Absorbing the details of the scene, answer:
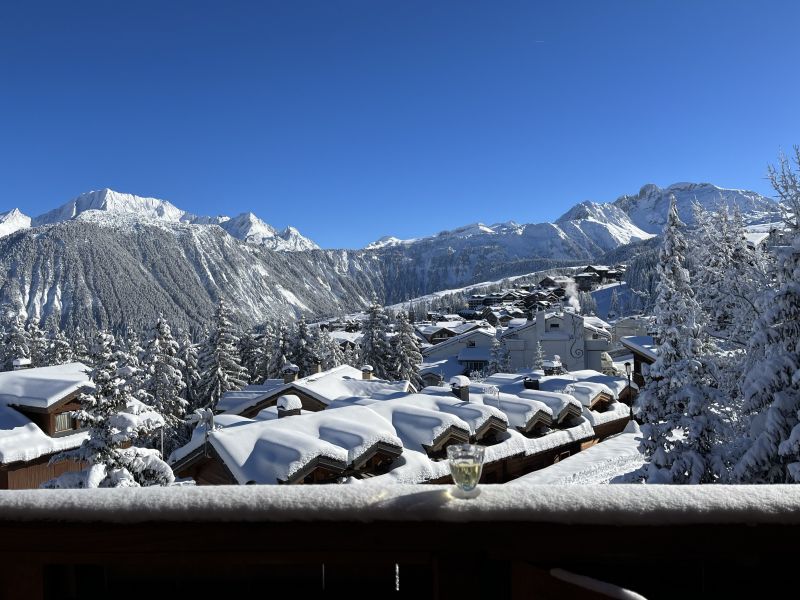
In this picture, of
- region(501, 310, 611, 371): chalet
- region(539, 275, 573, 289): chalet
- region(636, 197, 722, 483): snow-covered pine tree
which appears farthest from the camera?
region(539, 275, 573, 289): chalet

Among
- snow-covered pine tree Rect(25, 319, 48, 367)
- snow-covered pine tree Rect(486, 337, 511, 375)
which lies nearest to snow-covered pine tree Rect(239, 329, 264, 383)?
snow-covered pine tree Rect(25, 319, 48, 367)

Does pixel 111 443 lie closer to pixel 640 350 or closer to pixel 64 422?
pixel 64 422

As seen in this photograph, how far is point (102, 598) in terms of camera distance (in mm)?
1722

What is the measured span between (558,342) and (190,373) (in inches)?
1290

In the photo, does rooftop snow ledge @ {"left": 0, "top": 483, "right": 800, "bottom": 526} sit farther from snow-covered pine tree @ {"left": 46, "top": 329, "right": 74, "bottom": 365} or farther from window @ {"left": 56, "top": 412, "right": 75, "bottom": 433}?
snow-covered pine tree @ {"left": 46, "top": 329, "right": 74, "bottom": 365}

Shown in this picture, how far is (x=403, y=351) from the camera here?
42.5 meters

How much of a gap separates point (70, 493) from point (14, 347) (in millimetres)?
46878

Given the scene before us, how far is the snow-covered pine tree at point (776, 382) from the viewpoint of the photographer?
33.7 ft

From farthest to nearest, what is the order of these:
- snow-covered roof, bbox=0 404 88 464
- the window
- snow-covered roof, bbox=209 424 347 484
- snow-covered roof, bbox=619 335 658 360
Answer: snow-covered roof, bbox=619 335 658 360
the window
snow-covered roof, bbox=0 404 88 464
snow-covered roof, bbox=209 424 347 484

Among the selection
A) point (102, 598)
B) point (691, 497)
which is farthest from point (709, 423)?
point (102, 598)

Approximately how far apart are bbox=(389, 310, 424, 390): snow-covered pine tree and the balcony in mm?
40350

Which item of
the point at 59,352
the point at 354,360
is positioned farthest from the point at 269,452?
the point at 59,352

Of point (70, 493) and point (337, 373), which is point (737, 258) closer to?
point (70, 493)

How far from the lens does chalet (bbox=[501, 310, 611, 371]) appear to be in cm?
5128
